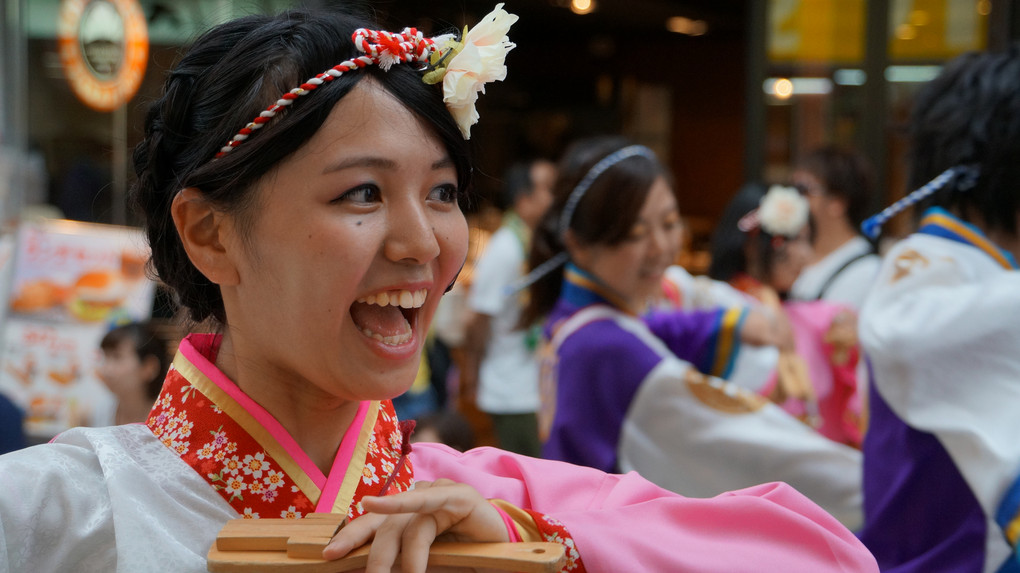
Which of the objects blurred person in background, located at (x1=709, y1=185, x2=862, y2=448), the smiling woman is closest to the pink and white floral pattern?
the smiling woman

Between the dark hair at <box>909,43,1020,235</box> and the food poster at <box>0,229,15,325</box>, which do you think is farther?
the food poster at <box>0,229,15,325</box>

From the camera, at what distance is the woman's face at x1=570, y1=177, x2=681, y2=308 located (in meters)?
2.69

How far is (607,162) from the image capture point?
2859mm

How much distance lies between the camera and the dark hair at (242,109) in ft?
3.68

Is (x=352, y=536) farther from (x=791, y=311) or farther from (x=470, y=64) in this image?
(x=791, y=311)

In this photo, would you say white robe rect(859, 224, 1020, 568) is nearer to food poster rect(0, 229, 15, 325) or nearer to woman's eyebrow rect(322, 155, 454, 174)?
woman's eyebrow rect(322, 155, 454, 174)

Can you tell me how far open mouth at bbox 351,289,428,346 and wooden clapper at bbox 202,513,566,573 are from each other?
211 millimetres

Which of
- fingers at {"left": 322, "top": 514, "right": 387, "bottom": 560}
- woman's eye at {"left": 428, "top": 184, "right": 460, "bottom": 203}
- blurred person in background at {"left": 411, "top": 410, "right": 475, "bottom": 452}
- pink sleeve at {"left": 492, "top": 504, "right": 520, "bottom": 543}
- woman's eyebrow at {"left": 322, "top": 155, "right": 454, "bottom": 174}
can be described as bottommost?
blurred person in background at {"left": 411, "top": 410, "right": 475, "bottom": 452}

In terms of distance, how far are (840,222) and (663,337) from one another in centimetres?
145

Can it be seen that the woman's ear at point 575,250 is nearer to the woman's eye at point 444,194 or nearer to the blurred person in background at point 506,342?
the woman's eye at point 444,194

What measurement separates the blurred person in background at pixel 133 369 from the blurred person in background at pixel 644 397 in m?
1.15

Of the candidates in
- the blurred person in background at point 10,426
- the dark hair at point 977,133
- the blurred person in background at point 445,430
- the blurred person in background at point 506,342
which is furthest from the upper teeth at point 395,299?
the blurred person in background at point 506,342

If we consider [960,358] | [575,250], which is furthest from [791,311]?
[960,358]

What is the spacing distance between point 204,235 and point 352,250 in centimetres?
21
